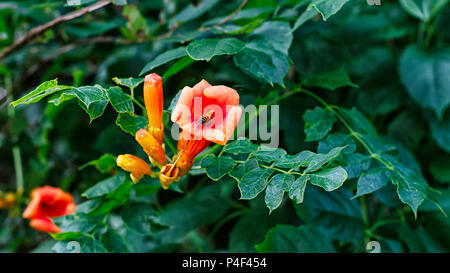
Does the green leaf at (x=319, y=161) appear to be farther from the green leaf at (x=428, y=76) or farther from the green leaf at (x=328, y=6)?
the green leaf at (x=428, y=76)

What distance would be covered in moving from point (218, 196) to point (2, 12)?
1103 millimetres

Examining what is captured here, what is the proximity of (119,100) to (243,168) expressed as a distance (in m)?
0.31

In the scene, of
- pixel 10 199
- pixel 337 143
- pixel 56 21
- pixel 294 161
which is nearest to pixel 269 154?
pixel 294 161

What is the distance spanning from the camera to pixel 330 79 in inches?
51.7

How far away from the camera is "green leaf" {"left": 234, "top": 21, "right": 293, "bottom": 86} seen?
1.07 metres

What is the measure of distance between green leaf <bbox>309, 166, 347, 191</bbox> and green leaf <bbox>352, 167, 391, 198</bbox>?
15 cm

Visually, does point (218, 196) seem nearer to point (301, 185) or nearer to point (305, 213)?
point (305, 213)

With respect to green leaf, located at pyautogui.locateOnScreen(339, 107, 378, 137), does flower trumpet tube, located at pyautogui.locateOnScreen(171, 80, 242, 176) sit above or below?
above

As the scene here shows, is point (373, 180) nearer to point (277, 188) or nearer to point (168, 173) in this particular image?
point (277, 188)

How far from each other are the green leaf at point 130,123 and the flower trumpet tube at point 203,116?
10 centimetres

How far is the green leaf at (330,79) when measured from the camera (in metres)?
1.27

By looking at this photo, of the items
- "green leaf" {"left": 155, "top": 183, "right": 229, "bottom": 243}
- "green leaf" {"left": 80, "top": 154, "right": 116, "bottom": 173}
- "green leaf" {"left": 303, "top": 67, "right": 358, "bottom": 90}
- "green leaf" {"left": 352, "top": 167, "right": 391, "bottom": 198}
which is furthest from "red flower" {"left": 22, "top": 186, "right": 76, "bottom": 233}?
"green leaf" {"left": 352, "top": 167, "right": 391, "bottom": 198}

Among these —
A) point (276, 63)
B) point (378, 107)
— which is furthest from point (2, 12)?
point (378, 107)

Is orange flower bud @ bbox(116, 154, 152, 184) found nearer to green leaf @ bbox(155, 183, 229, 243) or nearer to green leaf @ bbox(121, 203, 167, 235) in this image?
green leaf @ bbox(121, 203, 167, 235)
